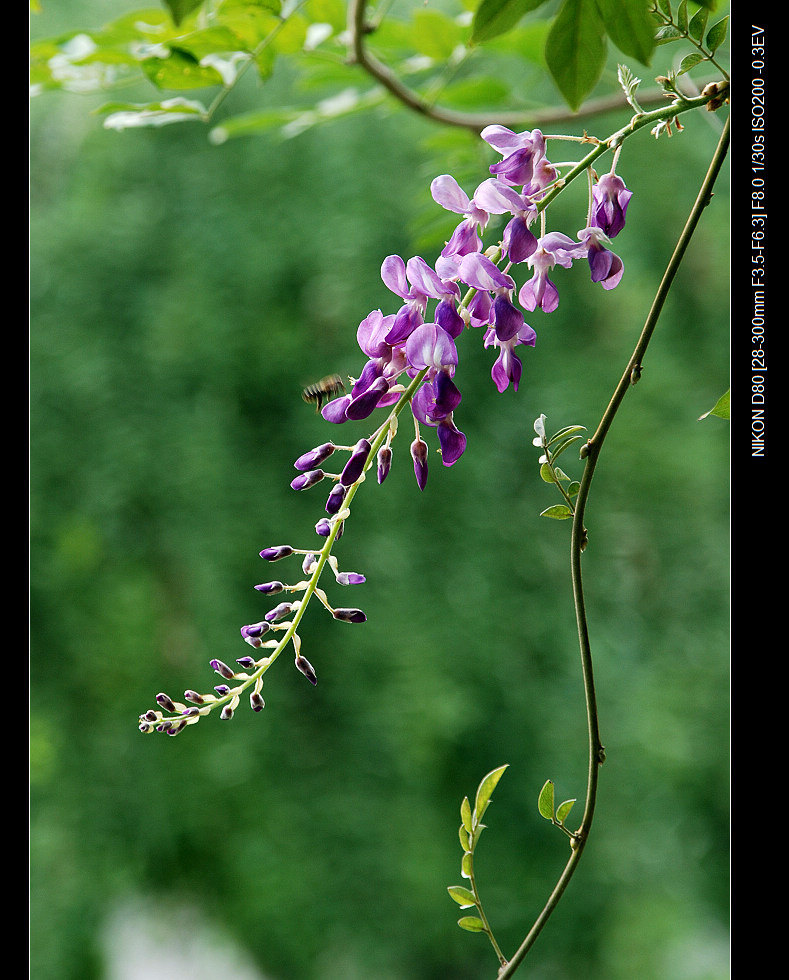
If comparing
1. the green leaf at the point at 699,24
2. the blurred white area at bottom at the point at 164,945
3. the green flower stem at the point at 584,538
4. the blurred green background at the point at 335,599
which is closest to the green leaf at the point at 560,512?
the green flower stem at the point at 584,538

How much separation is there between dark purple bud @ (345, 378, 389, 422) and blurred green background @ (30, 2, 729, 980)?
3.67ft

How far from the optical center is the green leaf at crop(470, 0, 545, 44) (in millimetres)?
228

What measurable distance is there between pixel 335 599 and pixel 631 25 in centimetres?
113

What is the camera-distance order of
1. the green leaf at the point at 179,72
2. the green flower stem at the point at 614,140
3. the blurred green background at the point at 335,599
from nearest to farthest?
the green flower stem at the point at 614,140 → the green leaf at the point at 179,72 → the blurred green background at the point at 335,599

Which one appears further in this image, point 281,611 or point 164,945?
point 164,945

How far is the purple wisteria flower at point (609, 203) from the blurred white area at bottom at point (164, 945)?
59.9 inches

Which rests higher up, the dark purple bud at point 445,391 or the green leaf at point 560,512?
the dark purple bud at point 445,391

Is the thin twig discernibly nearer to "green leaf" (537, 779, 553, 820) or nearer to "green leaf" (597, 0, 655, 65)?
"green leaf" (597, 0, 655, 65)

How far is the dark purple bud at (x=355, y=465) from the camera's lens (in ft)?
0.62

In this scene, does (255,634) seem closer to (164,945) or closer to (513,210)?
(513,210)

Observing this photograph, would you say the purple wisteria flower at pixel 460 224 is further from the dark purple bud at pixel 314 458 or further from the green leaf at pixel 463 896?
the green leaf at pixel 463 896

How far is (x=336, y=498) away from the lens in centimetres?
19

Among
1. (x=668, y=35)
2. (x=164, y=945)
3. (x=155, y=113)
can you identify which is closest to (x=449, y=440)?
(x=668, y=35)
